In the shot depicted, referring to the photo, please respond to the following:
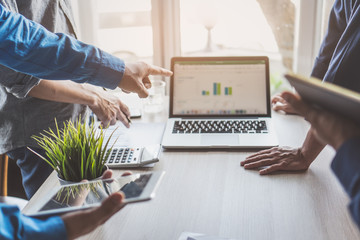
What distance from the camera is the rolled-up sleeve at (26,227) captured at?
73 centimetres

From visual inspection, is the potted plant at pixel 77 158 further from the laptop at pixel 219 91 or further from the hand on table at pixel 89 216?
the laptop at pixel 219 91

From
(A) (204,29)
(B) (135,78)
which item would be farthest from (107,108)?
(A) (204,29)

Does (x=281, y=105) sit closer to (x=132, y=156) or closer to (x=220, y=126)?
(x=220, y=126)

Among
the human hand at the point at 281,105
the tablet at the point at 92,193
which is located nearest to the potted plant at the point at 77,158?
the tablet at the point at 92,193

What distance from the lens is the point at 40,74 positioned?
1253 millimetres

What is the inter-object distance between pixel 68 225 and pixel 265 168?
69 cm

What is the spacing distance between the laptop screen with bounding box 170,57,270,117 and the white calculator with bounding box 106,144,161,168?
349 mm

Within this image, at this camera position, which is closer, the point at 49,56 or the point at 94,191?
the point at 94,191

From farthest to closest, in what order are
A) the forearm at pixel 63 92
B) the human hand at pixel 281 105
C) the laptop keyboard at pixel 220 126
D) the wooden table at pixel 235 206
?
the human hand at pixel 281 105
the laptop keyboard at pixel 220 126
the forearm at pixel 63 92
the wooden table at pixel 235 206

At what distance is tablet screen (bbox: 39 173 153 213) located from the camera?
870 millimetres

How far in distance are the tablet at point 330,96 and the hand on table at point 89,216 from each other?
402 millimetres

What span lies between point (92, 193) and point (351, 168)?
0.57 m

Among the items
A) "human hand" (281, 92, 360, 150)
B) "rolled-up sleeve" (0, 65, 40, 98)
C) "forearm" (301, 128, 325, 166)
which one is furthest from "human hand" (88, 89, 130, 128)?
"human hand" (281, 92, 360, 150)

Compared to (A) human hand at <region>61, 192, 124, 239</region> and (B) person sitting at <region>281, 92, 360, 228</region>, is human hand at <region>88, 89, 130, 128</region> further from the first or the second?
(B) person sitting at <region>281, 92, 360, 228</region>
